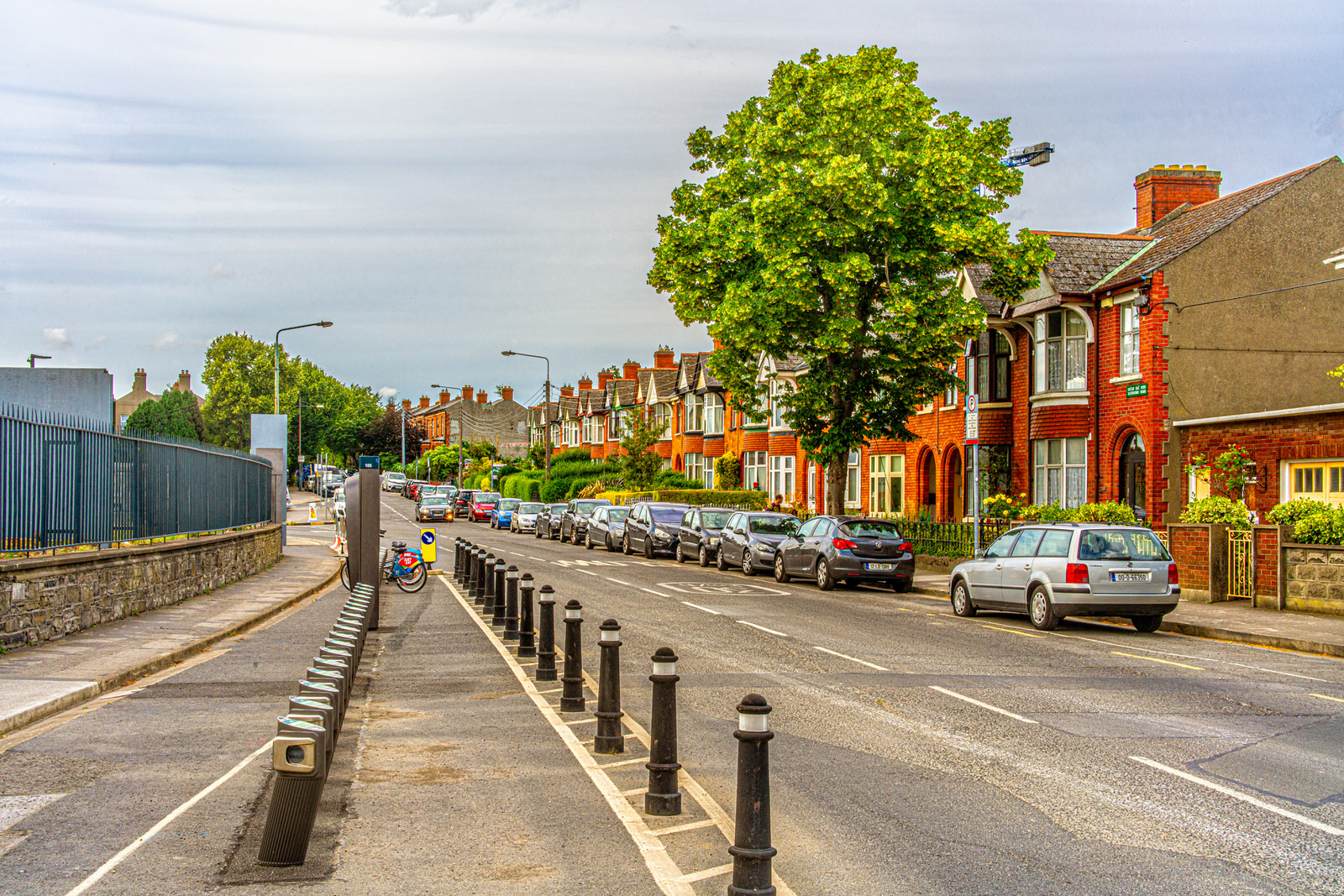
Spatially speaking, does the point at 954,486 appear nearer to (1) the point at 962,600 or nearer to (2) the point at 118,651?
(1) the point at 962,600

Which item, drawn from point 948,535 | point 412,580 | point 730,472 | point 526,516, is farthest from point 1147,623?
point 526,516

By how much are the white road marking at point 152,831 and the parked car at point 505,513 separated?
51.2m

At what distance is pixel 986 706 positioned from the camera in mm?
10180

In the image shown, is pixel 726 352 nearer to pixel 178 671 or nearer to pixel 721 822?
pixel 178 671

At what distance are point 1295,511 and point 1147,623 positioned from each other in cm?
430

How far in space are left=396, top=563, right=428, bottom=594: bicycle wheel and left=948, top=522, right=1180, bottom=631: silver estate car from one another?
473 inches

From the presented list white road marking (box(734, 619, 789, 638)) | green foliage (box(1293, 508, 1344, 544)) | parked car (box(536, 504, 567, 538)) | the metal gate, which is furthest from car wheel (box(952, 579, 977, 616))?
parked car (box(536, 504, 567, 538))

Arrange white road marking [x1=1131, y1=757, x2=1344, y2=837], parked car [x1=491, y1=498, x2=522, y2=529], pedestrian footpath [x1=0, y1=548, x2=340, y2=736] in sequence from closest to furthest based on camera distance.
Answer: white road marking [x1=1131, y1=757, x2=1344, y2=837]
pedestrian footpath [x1=0, y1=548, x2=340, y2=736]
parked car [x1=491, y1=498, x2=522, y2=529]

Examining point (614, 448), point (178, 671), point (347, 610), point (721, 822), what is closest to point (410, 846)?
point (721, 822)

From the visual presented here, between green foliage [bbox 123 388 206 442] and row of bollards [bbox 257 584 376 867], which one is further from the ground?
green foliage [bbox 123 388 206 442]

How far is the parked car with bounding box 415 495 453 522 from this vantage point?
62156 mm

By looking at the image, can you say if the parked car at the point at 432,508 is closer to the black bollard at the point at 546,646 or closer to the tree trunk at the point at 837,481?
the tree trunk at the point at 837,481

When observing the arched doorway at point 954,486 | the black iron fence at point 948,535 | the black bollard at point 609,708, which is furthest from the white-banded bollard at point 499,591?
the arched doorway at point 954,486

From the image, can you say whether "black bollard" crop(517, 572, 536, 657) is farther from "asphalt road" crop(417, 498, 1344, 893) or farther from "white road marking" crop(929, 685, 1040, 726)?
"white road marking" crop(929, 685, 1040, 726)
